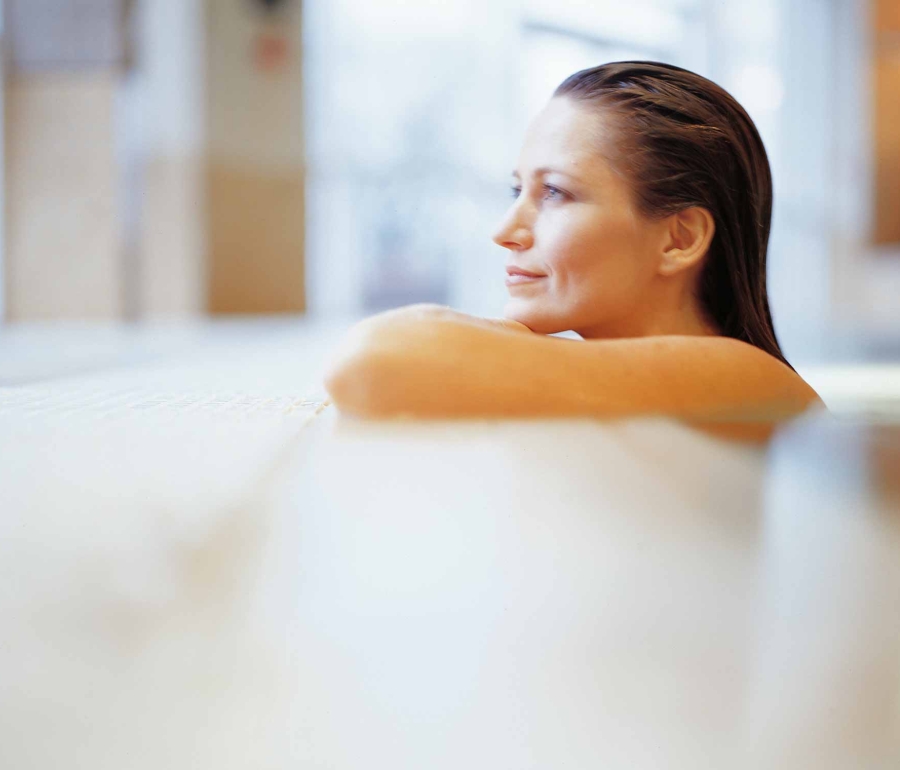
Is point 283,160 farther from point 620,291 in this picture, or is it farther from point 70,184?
point 620,291

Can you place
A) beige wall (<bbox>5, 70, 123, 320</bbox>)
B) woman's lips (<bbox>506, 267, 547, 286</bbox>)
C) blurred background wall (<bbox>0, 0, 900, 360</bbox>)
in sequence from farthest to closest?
beige wall (<bbox>5, 70, 123, 320</bbox>)
blurred background wall (<bbox>0, 0, 900, 360</bbox>)
woman's lips (<bbox>506, 267, 547, 286</bbox>)

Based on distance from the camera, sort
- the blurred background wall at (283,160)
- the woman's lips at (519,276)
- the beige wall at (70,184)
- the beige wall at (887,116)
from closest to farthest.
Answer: the woman's lips at (519,276), the blurred background wall at (283,160), the beige wall at (70,184), the beige wall at (887,116)

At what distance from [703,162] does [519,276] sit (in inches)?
5.1

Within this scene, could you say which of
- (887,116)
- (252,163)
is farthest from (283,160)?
(887,116)

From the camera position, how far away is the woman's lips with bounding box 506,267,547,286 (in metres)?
0.55

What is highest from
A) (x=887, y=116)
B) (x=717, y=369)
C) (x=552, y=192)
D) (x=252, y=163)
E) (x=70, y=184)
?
(x=887, y=116)

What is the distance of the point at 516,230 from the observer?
55cm

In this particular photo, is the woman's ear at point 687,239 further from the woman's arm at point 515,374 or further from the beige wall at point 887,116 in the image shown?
the beige wall at point 887,116

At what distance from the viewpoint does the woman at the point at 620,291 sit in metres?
0.48

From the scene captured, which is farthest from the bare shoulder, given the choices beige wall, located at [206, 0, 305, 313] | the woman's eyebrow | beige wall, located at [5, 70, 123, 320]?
beige wall, located at [5, 70, 123, 320]

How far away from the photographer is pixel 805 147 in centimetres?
278

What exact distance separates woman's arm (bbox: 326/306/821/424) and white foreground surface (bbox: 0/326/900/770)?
14 millimetres

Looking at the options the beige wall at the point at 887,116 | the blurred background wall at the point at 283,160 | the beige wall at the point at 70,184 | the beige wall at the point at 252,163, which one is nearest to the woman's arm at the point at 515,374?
the blurred background wall at the point at 283,160

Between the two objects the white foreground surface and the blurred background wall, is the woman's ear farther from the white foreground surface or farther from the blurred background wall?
the blurred background wall
